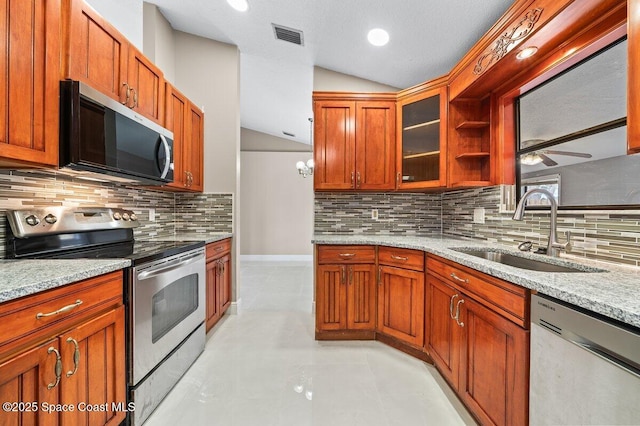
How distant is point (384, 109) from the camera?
2656 millimetres

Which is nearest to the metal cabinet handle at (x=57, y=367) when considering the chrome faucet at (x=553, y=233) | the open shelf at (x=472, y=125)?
the chrome faucet at (x=553, y=233)

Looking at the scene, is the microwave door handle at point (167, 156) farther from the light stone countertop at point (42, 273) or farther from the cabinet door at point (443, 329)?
the cabinet door at point (443, 329)

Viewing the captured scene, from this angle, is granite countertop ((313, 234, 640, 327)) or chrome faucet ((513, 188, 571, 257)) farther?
chrome faucet ((513, 188, 571, 257))

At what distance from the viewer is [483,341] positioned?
4.44ft

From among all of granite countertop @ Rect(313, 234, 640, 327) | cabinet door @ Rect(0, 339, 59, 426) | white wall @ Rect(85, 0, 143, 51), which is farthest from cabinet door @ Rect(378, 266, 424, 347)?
white wall @ Rect(85, 0, 143, 51)

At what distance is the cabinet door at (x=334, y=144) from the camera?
266cm

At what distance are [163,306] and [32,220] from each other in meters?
0.81

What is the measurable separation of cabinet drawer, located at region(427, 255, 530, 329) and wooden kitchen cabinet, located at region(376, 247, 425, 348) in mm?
358

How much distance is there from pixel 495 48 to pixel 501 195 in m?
1.03

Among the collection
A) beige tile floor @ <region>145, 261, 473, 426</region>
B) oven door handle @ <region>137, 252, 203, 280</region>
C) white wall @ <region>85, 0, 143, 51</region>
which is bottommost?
beige tile floor @ <region>145, 261, 473, 426</region>

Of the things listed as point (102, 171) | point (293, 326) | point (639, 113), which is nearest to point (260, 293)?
point (293, 326)

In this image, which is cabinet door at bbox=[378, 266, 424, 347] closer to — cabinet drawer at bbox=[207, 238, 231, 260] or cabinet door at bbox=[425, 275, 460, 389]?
cabinet door at bbox=[425, 275, 460, 389]

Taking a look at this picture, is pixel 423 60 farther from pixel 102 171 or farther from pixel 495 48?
pixel 102 171

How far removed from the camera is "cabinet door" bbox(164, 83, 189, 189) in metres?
2.33
